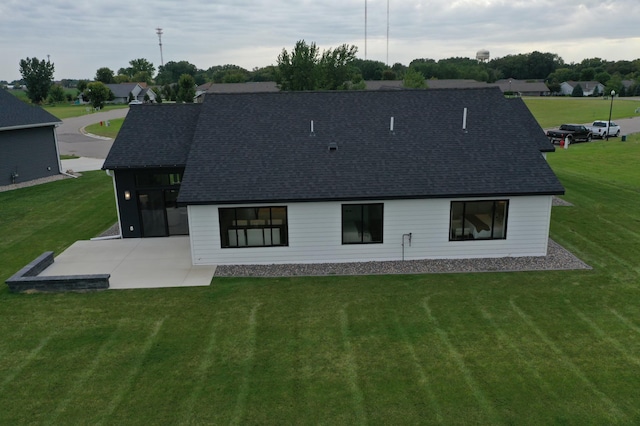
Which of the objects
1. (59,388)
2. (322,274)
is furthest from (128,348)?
(322,274)

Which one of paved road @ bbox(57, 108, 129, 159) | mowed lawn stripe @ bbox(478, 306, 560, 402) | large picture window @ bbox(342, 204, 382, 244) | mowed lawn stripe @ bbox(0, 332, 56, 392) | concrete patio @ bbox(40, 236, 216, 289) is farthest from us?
paved road @ bbox(57, 108, 129, 159)

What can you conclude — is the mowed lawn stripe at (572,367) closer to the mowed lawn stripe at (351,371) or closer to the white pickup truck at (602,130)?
the mowed lawn stripe at (351,371)

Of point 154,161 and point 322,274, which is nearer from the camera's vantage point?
point 322,274

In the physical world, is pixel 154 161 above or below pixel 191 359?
above

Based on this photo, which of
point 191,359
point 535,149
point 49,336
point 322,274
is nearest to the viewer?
point 191,359

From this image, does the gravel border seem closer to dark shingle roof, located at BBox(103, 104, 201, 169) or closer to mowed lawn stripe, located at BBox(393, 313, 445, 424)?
mowed lawn stripe, located at BBox(393, 313, 445, 424)

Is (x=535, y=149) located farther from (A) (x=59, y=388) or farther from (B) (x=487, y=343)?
(A) (x=59, y=388)

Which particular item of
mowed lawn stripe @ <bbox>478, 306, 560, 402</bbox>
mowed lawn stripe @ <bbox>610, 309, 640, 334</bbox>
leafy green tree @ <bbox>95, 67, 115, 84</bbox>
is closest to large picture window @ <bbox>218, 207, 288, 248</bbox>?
mowed lawn stripe @ <bbox>478, 306, 560, 402</bbox>

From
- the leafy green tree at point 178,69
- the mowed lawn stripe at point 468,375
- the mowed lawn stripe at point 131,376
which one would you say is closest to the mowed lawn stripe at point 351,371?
the mowed lawn stripe at point 468,375
